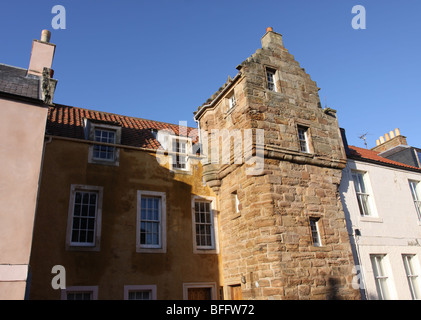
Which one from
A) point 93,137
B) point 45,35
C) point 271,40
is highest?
point 45,35

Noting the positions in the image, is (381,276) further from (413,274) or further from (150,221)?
(150,221)

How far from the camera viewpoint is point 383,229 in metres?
13.5

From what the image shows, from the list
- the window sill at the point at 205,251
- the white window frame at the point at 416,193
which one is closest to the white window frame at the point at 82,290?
the window sill at the point at 205,251

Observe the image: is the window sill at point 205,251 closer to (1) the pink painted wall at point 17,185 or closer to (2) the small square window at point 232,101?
(2) the small square window at point 232,101

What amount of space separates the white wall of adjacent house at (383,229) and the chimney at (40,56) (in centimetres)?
1227

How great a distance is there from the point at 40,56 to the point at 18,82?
89.7 inches

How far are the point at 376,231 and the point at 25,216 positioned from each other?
12413 mm

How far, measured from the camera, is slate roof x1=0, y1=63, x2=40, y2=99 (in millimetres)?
9422

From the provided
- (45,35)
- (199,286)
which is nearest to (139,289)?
(199,286)

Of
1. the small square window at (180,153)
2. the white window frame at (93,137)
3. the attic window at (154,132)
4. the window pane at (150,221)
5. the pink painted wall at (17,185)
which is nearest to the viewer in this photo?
Answer: the pink painted wall at (17,185)

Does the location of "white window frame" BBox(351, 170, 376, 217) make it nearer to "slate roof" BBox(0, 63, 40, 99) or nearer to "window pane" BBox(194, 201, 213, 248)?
"window pane" BBox(194, 201, 213, 248)

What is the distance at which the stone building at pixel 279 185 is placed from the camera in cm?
1020
